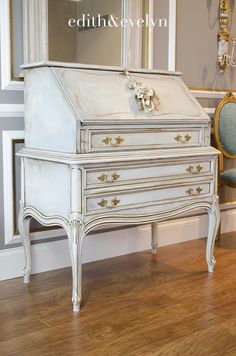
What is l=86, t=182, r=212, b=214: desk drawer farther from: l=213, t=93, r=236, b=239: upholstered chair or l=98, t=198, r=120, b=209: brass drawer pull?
l=213, t=93, r=236, b=239: upholstered chair

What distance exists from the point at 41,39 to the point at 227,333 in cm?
194

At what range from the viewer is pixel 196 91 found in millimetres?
3934

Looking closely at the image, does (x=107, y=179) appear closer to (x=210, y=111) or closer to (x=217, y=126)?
(x=217, y=126)

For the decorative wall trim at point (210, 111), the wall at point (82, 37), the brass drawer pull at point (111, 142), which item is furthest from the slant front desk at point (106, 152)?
the decorative wall trim at point (210, 111)

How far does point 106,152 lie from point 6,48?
2.95ft

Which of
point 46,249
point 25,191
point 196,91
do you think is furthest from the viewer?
point 196,91

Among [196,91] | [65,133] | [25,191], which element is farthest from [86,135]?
[196,91]

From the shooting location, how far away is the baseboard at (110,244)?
312 cm

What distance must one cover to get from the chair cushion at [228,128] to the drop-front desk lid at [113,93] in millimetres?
855

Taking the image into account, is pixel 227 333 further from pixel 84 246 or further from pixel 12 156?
pixel 12 156

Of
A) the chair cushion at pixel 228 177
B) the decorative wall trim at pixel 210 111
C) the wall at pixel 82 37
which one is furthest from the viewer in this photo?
the decorative wall trim at pixel 210 111

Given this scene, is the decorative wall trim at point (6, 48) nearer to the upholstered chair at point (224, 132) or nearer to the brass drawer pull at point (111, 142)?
the brass drawer pull at point (111, 142)

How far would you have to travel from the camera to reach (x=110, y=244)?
3.57 metres

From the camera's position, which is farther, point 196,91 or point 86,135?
point 196,91
